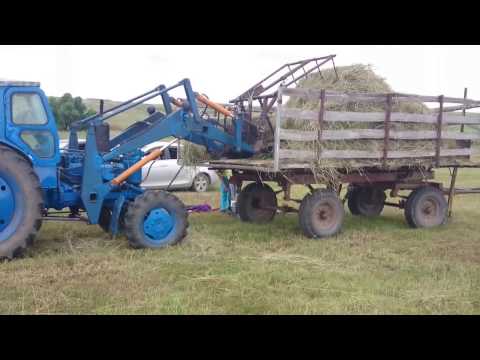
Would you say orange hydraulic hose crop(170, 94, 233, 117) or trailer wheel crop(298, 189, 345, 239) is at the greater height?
orange hydraulic hose crop(170, 94, 233, 117)

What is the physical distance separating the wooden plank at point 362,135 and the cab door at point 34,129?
10.5 ft

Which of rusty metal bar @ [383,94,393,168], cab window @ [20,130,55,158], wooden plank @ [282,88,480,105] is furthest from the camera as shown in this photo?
rusty metal bar @ [383,94,393,168]

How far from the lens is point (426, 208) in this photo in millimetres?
9414

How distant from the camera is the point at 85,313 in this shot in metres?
4.52

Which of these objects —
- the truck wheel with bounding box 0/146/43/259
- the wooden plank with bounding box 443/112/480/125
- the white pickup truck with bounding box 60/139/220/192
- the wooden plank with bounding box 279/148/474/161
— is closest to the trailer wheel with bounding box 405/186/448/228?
the wooden plank with bounding box 279/148/474/161

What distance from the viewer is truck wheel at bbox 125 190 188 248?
6.75 meters

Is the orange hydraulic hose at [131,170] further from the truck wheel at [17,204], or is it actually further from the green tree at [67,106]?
the green tree at [67,106]

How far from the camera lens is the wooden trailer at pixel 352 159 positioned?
305 inches

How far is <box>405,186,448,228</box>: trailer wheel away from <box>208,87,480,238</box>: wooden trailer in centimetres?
2

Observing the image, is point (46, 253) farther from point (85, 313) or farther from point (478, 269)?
point (478, 269)

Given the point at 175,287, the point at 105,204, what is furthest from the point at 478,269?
the point at 105,204

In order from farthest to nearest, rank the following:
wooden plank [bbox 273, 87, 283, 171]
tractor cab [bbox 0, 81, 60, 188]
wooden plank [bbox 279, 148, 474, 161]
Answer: wooden plank [bbox 279, 148, 474, 161]
wooden plank [bbox 273, 87, 283, 171]
tractor cab [bbox 0, 81, 60, 188]

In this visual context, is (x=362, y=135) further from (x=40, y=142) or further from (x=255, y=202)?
(x=40, y=142)

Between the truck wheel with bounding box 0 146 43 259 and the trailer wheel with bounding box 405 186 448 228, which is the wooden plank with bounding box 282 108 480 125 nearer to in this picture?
the trailer wheel with bounding box 405 186 448 228
